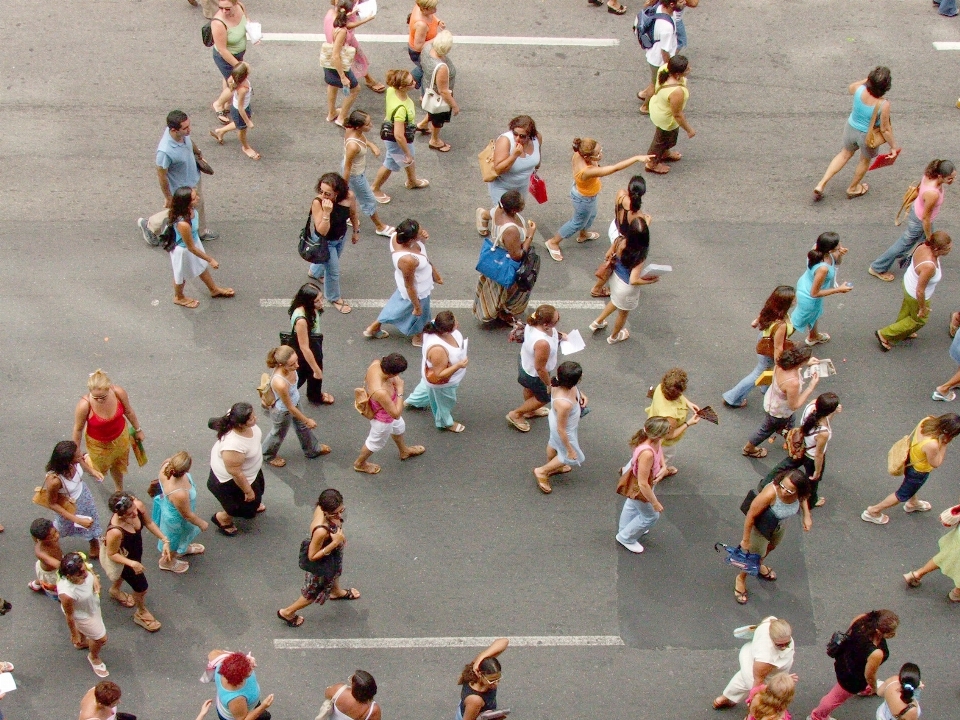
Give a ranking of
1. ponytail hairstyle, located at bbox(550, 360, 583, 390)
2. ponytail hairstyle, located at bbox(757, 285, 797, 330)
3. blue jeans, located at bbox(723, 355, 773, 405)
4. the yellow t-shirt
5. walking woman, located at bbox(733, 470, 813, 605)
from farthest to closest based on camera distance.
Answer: blue jeans, located at bbox(723, 355, 773, 405) → ponytail hairstyle, located at bbox(757, 285, 797, 330) → the yellow t-shirt → ponytail hairstyle, located at bbox(550, 360, 583, 390) → walking woman, located at bbox(733, 470, 813, 605)

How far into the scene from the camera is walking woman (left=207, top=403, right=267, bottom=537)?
9086mm

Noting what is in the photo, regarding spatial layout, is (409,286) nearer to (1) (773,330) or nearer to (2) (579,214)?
(2) (579,214)

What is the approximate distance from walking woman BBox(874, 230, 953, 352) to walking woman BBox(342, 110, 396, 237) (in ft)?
18.4

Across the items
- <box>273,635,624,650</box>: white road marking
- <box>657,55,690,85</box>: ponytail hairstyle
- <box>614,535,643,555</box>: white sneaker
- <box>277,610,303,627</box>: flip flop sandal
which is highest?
<box>657,55,690,85</box>: ponytail hairstyle

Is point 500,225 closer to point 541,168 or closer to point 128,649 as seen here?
point 541,168

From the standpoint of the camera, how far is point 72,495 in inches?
354

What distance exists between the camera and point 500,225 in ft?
36.2

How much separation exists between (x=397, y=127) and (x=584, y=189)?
220cm

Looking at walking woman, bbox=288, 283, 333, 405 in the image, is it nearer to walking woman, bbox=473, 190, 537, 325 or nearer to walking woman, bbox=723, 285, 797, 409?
walking woman, bbox=473, 190, 537, 325

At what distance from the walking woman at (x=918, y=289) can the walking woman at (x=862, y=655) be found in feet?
13.3

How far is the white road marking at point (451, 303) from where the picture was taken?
1184 cm

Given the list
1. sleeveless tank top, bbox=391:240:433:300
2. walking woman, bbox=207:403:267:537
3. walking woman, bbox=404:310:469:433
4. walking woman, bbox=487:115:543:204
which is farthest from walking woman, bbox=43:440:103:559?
walking woman, bbox=487:115:543:204

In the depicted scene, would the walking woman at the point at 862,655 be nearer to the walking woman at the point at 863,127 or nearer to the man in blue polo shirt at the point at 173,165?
the walking woman at the point at 863,127

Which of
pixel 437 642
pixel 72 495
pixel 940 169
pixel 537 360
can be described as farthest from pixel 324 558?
pixel 940 169
